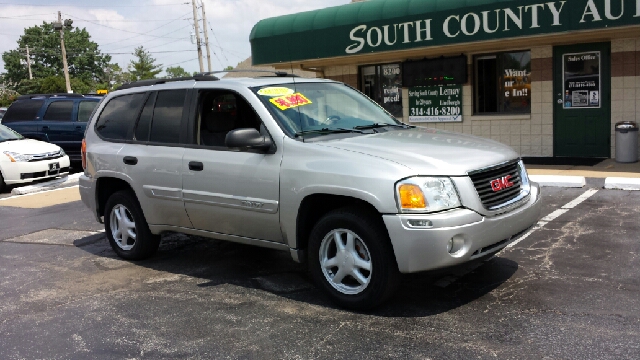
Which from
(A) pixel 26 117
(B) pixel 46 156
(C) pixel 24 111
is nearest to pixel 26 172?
(B) pixel 46 156

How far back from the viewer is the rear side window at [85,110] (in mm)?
16000

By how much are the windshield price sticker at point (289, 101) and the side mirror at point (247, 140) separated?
43 cm

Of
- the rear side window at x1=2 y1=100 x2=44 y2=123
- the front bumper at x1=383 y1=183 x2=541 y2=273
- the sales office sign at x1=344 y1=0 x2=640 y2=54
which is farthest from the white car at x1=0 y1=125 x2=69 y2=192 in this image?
the front bumper at x1=383 y1=183 x2=541 y2=273

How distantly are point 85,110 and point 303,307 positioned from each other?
1283 cm

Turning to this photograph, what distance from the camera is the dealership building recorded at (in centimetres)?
1177

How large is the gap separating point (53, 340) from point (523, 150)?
11.2m

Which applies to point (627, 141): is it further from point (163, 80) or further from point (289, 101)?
point (163, 80)

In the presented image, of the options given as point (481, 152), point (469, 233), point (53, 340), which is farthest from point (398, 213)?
point (53, 340)

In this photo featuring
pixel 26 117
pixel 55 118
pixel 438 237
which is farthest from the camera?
pixel 26 117

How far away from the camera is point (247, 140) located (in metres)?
5.16

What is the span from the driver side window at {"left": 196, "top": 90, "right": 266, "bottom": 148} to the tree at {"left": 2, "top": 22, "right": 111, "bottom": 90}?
301ft

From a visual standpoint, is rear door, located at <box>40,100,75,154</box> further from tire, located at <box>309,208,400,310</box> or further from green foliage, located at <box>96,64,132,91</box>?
green foliage, located at <box>96,64,132,91</box>

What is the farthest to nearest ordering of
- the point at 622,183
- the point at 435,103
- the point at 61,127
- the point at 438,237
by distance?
the point at 61,127 → the point at 435,103 → the point at 622,183 → the point at 438,237

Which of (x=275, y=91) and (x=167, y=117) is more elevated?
(x=275, y=91)
